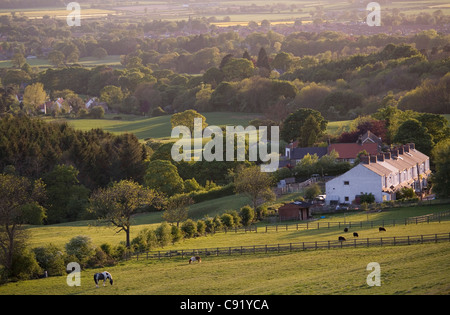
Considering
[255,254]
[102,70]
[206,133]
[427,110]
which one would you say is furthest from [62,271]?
[102,70]

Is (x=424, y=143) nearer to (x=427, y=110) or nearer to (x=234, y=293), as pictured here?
(x=427, y=110)

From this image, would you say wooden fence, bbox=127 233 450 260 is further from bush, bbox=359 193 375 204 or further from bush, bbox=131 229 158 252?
bush, bbox=359 193 375 204

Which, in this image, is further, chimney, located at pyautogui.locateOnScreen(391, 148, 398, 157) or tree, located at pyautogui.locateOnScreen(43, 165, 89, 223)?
tree, located at pyautogui.locateOnScreen(43, 165, 89, 223)

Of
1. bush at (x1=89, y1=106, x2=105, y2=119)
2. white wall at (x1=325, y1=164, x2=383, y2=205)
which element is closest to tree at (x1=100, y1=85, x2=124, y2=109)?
bush at (x1=89, y1=106, x2=105, y2=119)

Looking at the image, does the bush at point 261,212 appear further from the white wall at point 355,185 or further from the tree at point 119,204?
the tree at point 119,204

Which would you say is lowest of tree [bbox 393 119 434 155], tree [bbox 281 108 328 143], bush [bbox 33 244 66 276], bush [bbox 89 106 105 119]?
bush [bbox 33 244 66 276]

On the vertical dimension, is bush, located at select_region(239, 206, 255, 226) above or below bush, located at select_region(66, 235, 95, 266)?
above

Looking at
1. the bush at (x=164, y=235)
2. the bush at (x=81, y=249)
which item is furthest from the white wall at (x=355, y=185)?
the bush at (x=81, y=249)
